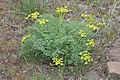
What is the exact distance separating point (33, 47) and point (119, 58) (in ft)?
3.19

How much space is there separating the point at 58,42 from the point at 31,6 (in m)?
1.04

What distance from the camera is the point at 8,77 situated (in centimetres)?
322

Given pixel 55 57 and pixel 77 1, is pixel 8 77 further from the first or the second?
pixel 77 1

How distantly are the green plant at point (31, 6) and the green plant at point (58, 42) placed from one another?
0.71 m

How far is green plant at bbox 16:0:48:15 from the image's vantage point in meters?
4.20

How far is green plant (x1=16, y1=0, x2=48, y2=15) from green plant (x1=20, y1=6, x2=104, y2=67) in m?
0.71

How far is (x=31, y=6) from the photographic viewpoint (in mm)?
4199

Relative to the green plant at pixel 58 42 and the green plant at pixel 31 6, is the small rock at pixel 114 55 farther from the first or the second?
the green plant at pixel 31 6

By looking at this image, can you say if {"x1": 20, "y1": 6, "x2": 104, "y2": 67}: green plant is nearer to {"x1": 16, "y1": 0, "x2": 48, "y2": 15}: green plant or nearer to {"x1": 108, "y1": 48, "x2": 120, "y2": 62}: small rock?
{"x1": 108, "y1": 48, "x2": 120, "y2": 62}: small rock

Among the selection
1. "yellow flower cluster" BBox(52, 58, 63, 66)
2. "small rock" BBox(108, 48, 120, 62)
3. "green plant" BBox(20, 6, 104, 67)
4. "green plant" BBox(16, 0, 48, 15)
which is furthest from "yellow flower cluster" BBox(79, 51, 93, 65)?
"green plant" BBox(16, 0, 48, 15)

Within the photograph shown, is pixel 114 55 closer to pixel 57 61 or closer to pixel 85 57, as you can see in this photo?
pixel 85 57

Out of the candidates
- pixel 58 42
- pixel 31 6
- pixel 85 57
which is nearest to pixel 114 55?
pixel 85 57

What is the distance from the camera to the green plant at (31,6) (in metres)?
4.20

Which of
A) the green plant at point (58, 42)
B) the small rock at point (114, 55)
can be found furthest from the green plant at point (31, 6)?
the small rock at point (114, 55)
